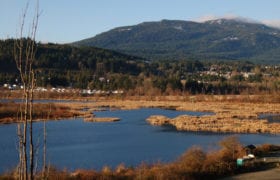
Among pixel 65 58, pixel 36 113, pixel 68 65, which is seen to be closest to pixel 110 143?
pixel 36 113

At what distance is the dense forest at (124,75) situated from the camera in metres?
89.1

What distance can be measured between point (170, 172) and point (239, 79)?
101 metres

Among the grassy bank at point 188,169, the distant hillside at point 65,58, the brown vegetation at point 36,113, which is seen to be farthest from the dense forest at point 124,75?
the grassy bank at point 188,169

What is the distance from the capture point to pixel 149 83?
303 ft

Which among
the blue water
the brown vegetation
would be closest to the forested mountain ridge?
the brown vegetation

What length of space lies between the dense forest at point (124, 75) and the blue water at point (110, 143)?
2550cm

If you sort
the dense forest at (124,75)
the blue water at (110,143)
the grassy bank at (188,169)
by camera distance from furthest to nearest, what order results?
1. the dense forest at (124,75)
2. the blue water at (110,143)
3. the grassy bank at (188,169)

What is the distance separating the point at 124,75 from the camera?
11794 centimetres

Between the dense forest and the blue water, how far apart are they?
2550 cm

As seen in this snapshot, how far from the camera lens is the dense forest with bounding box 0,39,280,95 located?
89.1m

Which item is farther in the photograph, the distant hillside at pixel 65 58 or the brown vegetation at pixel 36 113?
the distant hillside at pixel 65 58

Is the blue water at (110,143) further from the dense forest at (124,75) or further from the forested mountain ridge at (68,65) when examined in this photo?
the forested mountain ridge at (68,65)

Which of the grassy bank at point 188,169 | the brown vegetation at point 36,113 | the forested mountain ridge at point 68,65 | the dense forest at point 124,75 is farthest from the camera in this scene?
the forested mountain ridge at point 68,65

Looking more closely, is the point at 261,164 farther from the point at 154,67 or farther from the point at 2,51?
the point at 154,67
